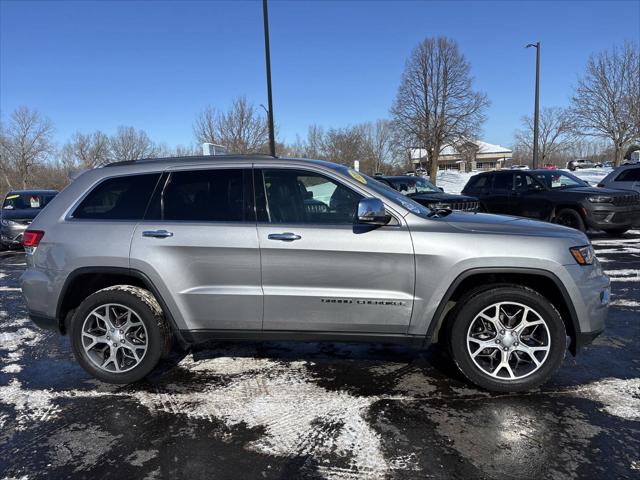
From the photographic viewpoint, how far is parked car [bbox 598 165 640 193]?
1219cm

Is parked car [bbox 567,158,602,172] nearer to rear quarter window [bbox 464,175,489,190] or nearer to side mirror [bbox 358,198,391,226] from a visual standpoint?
rear quarter window [bbox 464,175,489,190]

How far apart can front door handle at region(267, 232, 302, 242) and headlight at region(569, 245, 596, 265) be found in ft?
6.85

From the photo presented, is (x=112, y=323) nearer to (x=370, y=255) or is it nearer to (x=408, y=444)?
(x=370, y=255)

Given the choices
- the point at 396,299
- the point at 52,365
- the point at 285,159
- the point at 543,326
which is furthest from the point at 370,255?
the point at 52,365

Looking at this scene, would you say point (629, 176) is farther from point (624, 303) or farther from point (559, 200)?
point (624, 303)

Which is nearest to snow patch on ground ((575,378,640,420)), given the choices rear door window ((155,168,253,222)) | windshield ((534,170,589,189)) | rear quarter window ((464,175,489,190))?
rear door window ((155,168,253,222))

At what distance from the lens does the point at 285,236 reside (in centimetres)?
343

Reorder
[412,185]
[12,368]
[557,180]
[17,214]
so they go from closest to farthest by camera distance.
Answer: [12,368] < [557,180] < [17,214] < [412,185]

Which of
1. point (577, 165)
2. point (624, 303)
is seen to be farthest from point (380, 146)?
point (624, 303)

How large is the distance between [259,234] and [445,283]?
1.48 metres

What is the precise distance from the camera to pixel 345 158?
1779 inches

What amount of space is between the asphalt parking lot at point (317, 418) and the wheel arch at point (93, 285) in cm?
56

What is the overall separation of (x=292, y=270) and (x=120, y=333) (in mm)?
1590

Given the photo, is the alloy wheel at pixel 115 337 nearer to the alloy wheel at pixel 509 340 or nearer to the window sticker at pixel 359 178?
the window sticker at pixel 359 178
